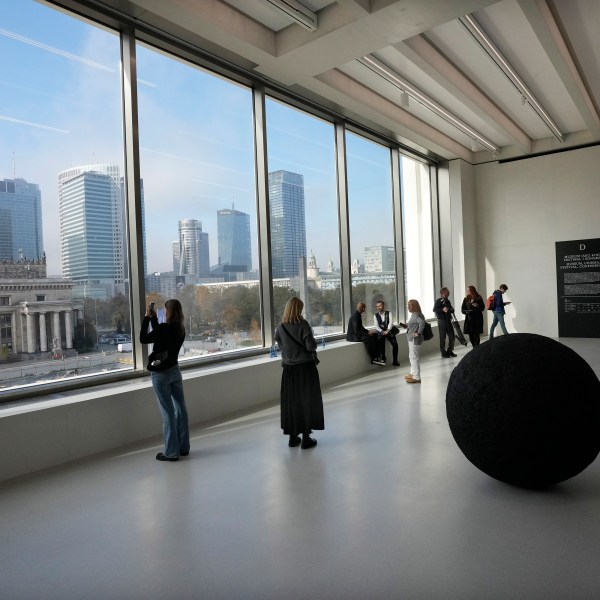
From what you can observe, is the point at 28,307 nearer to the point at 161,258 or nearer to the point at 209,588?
the point at 161,258

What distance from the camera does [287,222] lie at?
9750 mm

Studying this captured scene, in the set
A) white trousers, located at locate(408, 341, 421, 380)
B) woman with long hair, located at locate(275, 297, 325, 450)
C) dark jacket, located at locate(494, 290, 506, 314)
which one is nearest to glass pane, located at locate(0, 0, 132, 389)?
woman with long hair, located at locate(275, 297, 325, 450)

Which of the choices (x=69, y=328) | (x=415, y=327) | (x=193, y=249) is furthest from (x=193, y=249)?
(x=415, y=327)

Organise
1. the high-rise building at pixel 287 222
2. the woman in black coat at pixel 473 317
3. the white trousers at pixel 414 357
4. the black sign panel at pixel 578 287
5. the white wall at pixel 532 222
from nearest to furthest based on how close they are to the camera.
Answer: the white trousers at pixel 414 357
the high-rise building at pixel 287 222
the woman in black coat at pixel 473 317
the black sign panel at pixel 578 287
the white wall at pixel 532 222

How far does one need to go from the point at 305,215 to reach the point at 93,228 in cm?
476

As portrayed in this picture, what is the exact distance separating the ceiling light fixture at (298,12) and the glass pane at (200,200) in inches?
79.6

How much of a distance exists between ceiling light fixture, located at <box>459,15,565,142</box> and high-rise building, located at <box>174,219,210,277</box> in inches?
201

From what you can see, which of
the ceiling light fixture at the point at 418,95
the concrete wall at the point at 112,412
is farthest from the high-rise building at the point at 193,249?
the ceiling light fixture at the point at 418,95

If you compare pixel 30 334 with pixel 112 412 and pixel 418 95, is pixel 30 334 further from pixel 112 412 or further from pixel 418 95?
pixel 418 95

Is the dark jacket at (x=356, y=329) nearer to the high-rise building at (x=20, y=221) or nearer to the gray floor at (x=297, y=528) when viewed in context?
the gray floor at (x=297, y=528)

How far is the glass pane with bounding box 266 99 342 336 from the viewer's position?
31.1 feet

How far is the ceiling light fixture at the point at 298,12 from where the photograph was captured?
643cm

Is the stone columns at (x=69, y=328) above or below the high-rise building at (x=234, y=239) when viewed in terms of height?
below

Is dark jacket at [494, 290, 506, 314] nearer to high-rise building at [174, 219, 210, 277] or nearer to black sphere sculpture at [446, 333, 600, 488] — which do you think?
high-rise building at [174, 219, 210, 277]
